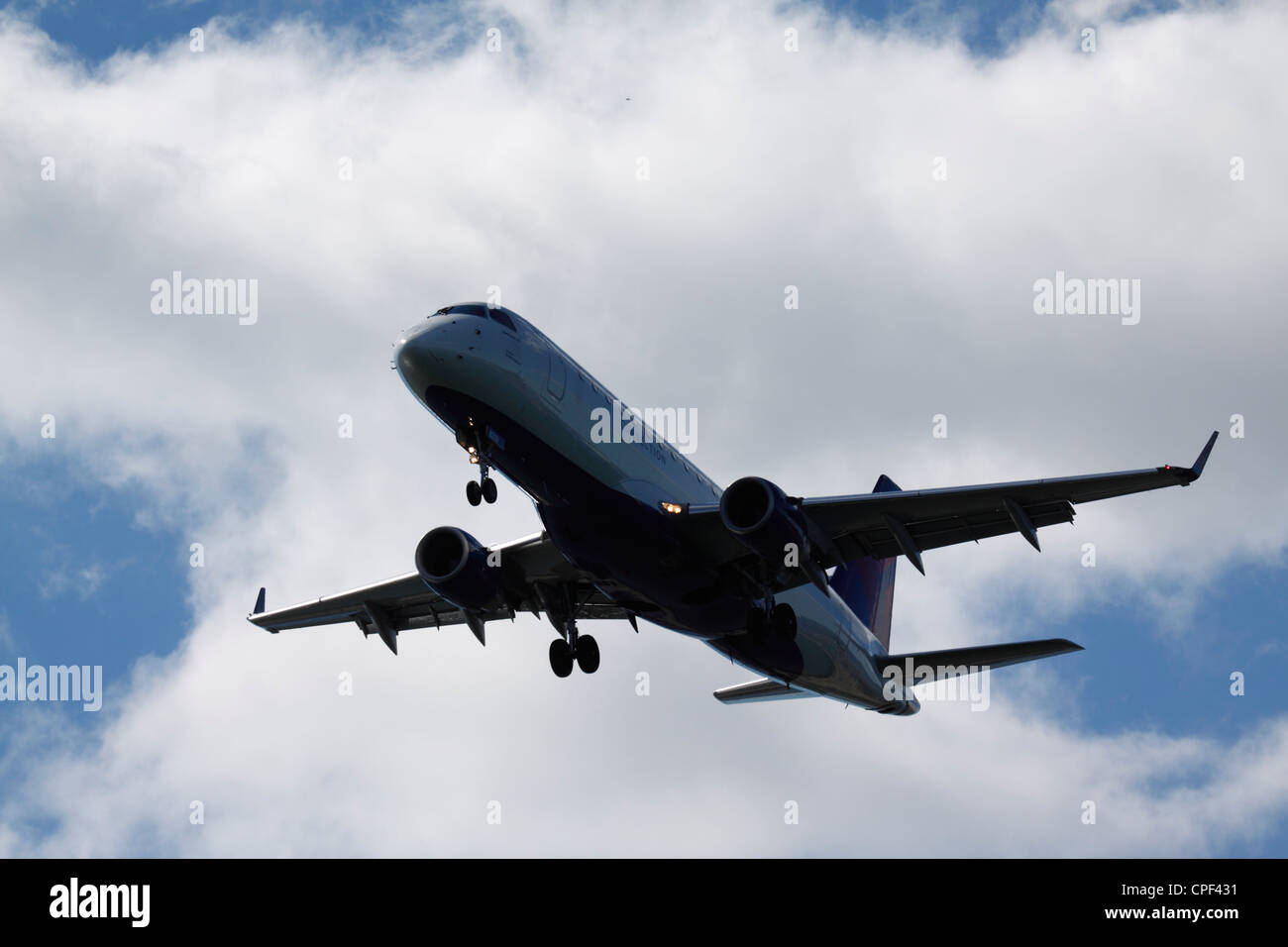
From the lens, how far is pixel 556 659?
1601 inches

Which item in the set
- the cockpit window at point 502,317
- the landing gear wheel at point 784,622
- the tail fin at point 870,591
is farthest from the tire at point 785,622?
the tail fin at point 870,591

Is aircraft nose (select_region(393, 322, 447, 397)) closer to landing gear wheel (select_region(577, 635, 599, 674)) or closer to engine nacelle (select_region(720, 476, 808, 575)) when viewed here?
engine nacelle (select_region(720, 476, 808, 575))

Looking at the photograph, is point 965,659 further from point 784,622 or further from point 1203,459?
point 1203,459

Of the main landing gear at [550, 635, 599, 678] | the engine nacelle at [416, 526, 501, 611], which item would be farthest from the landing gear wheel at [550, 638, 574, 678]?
the engine nacelle at [416, 526, 501, 611]

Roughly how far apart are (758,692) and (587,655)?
7.78m

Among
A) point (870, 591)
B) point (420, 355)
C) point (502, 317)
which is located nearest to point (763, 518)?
point (502, 317)

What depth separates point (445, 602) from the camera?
149ft

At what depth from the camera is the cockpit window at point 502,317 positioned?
33281 mm
